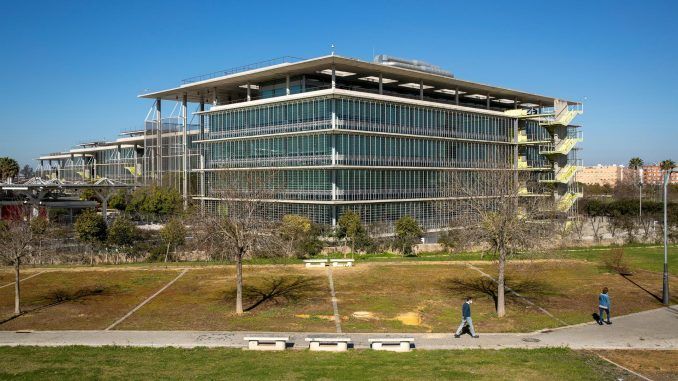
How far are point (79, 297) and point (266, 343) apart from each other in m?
12.3

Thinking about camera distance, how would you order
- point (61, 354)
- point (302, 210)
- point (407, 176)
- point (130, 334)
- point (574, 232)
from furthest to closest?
point (407, 176) < point (302, 210) < point (574, 232) < point (130, 334) < point (61, 354)

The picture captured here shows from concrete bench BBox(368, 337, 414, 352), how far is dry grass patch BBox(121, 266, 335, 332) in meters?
3.25

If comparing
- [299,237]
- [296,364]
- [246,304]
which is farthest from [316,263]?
[296,364]

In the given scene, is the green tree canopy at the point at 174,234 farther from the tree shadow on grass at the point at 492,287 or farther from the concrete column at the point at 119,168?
the concrete column at the point at 119,168

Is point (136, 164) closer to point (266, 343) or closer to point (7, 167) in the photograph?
point (7, 167)

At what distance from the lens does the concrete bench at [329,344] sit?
19.3m

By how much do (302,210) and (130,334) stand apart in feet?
105

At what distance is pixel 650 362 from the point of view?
1802 centimetres

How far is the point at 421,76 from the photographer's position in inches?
2324

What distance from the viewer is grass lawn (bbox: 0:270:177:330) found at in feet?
78.5

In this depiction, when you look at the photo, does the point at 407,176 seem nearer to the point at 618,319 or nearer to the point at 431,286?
the point at 431,286

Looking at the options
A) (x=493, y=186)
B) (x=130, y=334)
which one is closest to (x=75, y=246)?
(x=130, y=334)

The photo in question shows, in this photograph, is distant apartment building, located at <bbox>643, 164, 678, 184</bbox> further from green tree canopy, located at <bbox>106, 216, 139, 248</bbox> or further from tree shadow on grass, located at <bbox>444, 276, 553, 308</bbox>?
green tree canopy, located at <bbox>106, 216, 139, 248</bbox>

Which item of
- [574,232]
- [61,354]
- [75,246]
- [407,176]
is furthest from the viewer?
[407,176]
